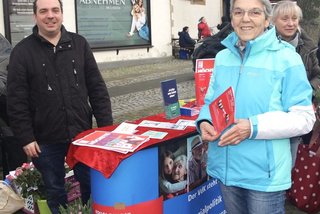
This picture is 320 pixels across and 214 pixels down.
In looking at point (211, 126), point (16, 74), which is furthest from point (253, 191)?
point (16, 74)

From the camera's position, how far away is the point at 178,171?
274 cm

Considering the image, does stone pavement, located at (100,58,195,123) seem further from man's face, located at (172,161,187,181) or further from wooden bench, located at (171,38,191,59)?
man's face, located at (172,161,187,181)

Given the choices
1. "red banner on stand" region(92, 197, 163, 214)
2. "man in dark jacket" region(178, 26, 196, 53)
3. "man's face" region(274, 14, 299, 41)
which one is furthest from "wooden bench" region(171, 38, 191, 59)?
"red banner on stand" region(92, 197, 163, 214)

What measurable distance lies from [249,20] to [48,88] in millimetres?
1437

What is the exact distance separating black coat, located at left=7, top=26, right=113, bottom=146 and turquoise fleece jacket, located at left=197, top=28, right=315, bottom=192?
3.95 feet

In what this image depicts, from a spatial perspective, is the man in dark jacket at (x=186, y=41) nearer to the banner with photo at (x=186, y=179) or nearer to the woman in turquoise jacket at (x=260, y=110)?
the banner with photo at (x=186, y=179)

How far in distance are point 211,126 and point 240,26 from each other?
0.50 m

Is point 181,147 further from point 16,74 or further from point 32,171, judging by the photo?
point 32,171

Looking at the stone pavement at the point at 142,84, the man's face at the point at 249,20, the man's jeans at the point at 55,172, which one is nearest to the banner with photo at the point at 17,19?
the stone pavement at the point at 142,84

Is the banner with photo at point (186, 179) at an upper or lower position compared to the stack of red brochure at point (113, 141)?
lower

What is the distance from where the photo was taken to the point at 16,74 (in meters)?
2.84

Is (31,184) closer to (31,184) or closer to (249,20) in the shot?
(31,184)

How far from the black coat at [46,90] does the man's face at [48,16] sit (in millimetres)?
71

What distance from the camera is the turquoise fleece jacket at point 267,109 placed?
1.98 meters
